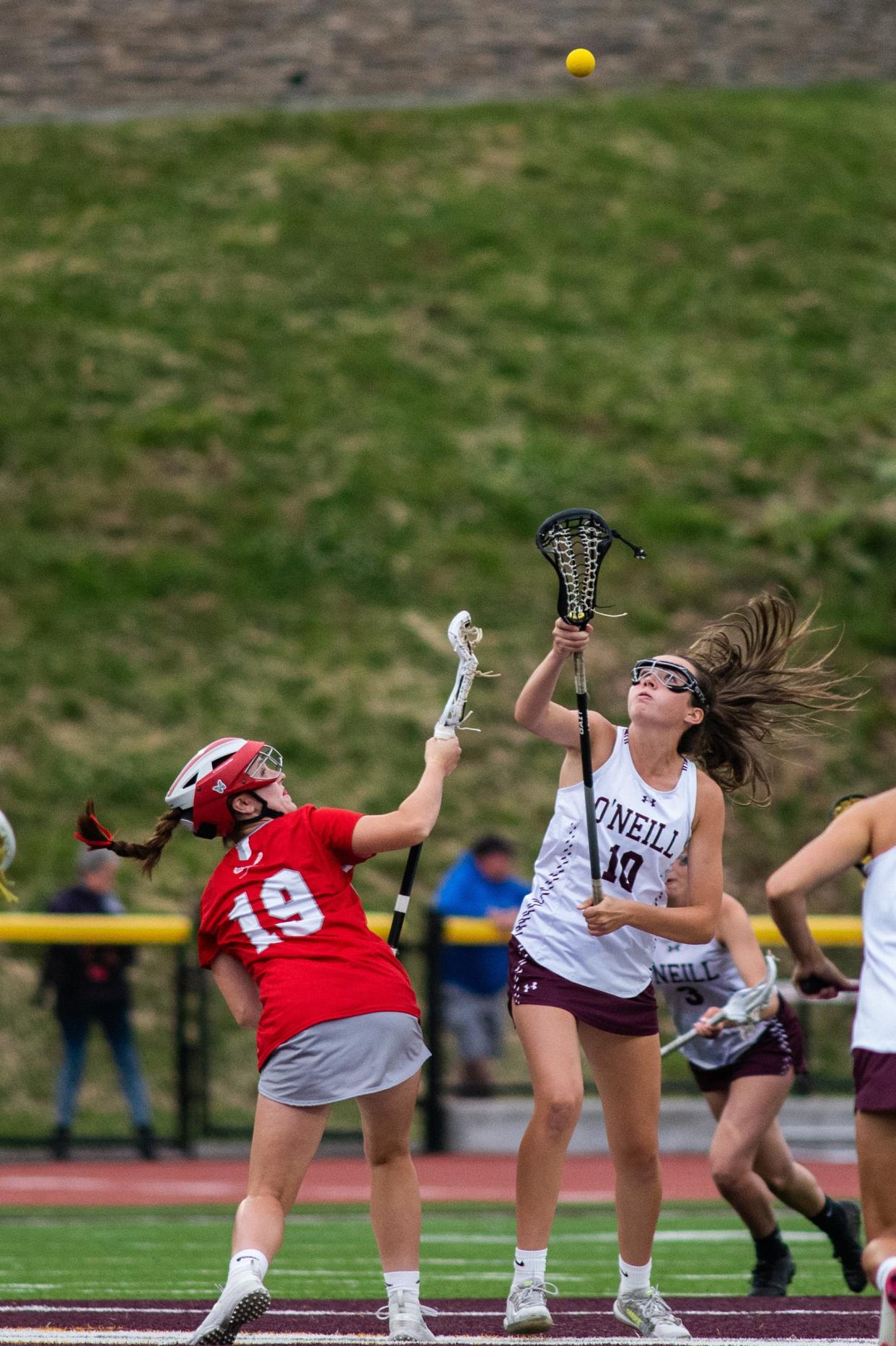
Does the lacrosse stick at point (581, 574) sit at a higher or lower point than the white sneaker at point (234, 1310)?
higher

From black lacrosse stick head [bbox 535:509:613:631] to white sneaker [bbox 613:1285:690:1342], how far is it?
6.82 feet

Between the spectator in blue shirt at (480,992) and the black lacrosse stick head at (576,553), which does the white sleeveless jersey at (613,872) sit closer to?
the black lacrosse stick head at (576,553)

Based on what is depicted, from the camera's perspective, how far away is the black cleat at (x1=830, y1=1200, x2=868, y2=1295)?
7.86m

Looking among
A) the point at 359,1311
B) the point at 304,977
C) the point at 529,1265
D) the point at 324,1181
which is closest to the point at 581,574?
the point at 304,977

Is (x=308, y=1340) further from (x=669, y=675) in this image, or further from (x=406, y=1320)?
(x=669, y=675)

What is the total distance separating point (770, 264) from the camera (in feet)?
97.6

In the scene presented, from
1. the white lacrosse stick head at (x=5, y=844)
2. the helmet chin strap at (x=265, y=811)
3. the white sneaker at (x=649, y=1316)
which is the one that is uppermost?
the helmet chin strap at (x=265, y=811)

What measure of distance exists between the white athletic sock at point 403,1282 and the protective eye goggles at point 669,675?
78.2 inches

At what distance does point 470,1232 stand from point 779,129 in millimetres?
24854

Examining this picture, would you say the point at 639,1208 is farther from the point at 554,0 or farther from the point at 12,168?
the point at 554,0

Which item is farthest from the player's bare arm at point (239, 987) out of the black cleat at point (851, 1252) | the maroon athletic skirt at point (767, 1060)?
the black cleat at point (851, 1252)

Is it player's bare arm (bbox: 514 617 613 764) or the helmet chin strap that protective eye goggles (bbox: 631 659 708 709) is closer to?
player's bare arm (bbox: 514 617 613 764)

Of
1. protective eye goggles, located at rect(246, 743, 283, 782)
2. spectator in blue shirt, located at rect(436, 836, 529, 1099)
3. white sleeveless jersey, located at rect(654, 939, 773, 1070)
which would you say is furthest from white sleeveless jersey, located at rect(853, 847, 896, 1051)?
spectator in blue shirt, located at rect(436, 836, 529, 1099)

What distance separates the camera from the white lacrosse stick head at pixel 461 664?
240 inches
